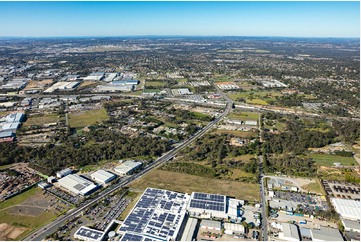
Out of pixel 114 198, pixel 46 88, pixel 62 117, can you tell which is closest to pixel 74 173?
pixel 114 198

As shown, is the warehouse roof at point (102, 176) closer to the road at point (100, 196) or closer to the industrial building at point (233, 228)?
the road at point (100, 196)

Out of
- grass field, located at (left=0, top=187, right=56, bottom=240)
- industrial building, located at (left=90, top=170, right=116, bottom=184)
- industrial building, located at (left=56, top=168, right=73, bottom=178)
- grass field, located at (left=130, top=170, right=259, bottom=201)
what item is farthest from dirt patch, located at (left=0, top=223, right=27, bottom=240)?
grass field, located at (left=130, top=170, right=259, bottom=201)

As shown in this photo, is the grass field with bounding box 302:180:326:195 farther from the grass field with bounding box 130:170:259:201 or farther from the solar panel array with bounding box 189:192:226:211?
the solar panel array with bounding box 189:192:226:211

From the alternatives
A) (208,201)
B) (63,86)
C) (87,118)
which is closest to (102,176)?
(208,201)

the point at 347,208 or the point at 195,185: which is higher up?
the point at 347,208

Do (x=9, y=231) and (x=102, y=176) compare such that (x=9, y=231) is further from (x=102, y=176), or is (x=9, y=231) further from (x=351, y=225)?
(x=351, y=225)
